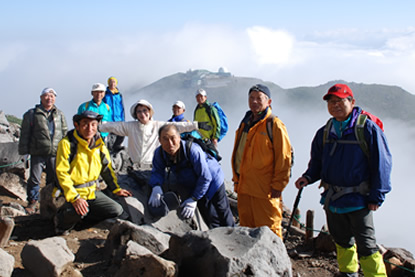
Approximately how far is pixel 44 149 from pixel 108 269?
147 inches

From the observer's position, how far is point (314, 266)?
595 centimetres

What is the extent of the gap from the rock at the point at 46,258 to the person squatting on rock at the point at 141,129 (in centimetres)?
308

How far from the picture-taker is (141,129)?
7.10 meters

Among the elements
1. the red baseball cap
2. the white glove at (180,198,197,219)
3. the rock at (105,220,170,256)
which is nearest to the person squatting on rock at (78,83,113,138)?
the white glove at (180,198,197,219)

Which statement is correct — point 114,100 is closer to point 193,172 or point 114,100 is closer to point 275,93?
point 193,172

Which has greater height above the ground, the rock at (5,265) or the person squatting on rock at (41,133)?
the person squatting on rock at (41,133)

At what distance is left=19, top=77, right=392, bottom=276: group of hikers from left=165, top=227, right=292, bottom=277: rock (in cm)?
99

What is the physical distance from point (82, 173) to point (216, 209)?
1954 millimetres

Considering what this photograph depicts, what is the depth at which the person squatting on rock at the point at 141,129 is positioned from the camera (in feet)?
22.7

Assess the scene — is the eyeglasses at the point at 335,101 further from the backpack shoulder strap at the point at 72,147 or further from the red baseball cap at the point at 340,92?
the backpack shoulder strap at the point at 72,147

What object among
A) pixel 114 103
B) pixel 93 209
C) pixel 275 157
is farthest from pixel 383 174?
pixel 114 103

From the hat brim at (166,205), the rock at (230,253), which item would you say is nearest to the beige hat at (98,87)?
the hat brim at (166,205)

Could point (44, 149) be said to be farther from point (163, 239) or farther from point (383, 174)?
point (383, 174)

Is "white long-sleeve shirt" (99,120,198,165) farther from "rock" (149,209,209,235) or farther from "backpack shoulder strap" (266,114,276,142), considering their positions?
"backpack shoulder strap" (266,114,276,142)
